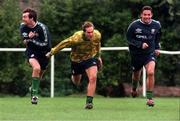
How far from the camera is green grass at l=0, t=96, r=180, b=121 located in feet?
39.3

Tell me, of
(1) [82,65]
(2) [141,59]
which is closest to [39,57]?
(1) [82,65]

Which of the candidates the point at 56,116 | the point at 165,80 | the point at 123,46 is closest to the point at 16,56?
the point at 123,46

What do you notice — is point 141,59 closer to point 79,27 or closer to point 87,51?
point 87,51

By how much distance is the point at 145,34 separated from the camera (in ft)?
48.1

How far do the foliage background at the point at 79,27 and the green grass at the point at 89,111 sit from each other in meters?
3.59

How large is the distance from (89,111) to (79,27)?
7376 mm

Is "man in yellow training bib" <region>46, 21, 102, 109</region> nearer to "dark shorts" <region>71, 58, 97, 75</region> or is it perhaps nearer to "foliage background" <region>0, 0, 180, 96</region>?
"dark shorts" <region>71, 58, 97, 75</region>

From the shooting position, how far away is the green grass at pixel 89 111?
11969mm

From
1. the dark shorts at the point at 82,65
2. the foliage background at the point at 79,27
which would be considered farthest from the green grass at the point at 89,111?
the foliage background at the point at 79,27

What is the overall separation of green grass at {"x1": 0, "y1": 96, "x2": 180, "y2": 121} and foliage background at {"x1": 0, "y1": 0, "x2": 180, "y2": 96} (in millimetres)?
3589

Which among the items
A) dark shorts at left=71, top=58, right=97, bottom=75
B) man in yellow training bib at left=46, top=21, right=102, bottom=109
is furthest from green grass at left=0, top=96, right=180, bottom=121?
dark shorts at left=71, top=58, right=97, bottom=75

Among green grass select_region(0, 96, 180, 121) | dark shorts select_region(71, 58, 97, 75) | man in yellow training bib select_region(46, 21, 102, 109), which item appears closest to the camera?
green grass select_region(0, 96, 180, 121)

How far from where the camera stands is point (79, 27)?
67.4 feet

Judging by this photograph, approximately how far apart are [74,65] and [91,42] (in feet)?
2.68
